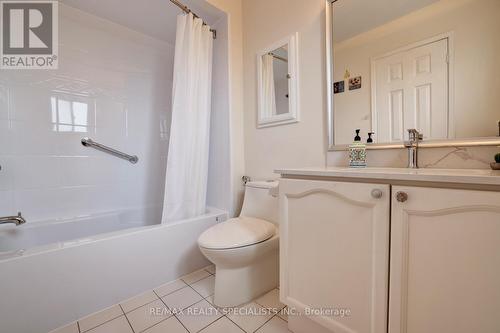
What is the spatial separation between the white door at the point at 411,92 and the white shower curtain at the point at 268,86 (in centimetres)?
66

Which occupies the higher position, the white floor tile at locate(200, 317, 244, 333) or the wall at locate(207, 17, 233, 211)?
the wall at locate(207, 17, 233, 211)

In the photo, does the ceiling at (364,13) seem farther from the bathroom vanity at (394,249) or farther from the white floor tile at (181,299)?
the white floor tile at (181,299)

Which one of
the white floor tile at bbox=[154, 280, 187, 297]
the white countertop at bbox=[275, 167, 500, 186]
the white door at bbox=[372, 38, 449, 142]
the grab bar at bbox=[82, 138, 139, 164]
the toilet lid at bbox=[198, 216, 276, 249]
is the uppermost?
the white door at bbox=[372, 38, 449, 142]

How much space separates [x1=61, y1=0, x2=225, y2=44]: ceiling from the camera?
1559 mm

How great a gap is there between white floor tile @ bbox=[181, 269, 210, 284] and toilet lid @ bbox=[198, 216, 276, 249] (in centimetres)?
46

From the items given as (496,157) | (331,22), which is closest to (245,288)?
(496,157)

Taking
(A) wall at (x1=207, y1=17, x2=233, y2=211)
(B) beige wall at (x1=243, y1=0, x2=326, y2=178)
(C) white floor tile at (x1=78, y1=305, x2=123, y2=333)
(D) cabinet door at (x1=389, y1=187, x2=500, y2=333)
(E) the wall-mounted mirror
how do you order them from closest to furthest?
(D) cabinet door at (x1=389, y1=187, x2=500, y2=333) < (C) white floor tile at (x1=78, y1=305, x2=123, y2=333) < (B) beige wall at (x1=243, y1=0, x2=326, y2=178) < (E) the wall-mounted mirror < (A) wall at (x1=207, y1=17, x2=233, y2=211)

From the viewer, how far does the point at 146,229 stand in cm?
126

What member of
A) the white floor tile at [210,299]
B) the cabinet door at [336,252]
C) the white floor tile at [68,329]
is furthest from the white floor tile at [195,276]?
the cabinet door at [336,252]

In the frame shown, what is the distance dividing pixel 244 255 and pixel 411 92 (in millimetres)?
1127

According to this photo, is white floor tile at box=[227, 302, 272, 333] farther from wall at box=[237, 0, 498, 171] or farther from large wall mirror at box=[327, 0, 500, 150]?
large wall mirror at box=[327, 0, 500, 150]

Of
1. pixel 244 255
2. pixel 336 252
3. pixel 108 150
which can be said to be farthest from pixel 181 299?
pixel 108 150

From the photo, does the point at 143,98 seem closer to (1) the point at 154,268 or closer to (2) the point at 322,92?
(1) the point at 154,268
